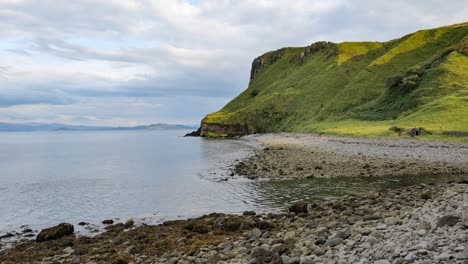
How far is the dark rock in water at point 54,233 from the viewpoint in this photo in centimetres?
2191

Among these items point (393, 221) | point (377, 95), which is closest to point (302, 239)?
point (393, 221)

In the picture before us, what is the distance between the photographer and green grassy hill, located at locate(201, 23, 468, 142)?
83525 millimetres

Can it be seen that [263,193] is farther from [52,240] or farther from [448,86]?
[448,86]

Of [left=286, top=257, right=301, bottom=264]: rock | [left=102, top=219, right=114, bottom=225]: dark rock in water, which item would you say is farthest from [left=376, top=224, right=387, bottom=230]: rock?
[left=102, top=219, right=114, bottom=225]: dark rock in water

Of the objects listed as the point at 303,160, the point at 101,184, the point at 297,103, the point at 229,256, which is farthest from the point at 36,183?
the point at 297,103

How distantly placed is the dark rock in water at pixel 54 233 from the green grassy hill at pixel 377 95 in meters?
58.2

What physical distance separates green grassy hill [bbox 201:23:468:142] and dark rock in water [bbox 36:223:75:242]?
2290 inches

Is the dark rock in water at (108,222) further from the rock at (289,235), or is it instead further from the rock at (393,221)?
the rock at (393,221)

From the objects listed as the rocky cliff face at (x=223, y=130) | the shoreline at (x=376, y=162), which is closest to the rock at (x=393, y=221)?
the shoreline at (x=376, y=162)

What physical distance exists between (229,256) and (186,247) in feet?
11.8

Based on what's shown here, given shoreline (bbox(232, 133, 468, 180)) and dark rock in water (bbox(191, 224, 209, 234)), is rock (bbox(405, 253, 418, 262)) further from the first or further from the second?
shoreline (bbox(232, 133, 468, 180))

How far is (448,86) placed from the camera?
9525cm

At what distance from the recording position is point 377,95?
128500mm

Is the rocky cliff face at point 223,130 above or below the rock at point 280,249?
above
